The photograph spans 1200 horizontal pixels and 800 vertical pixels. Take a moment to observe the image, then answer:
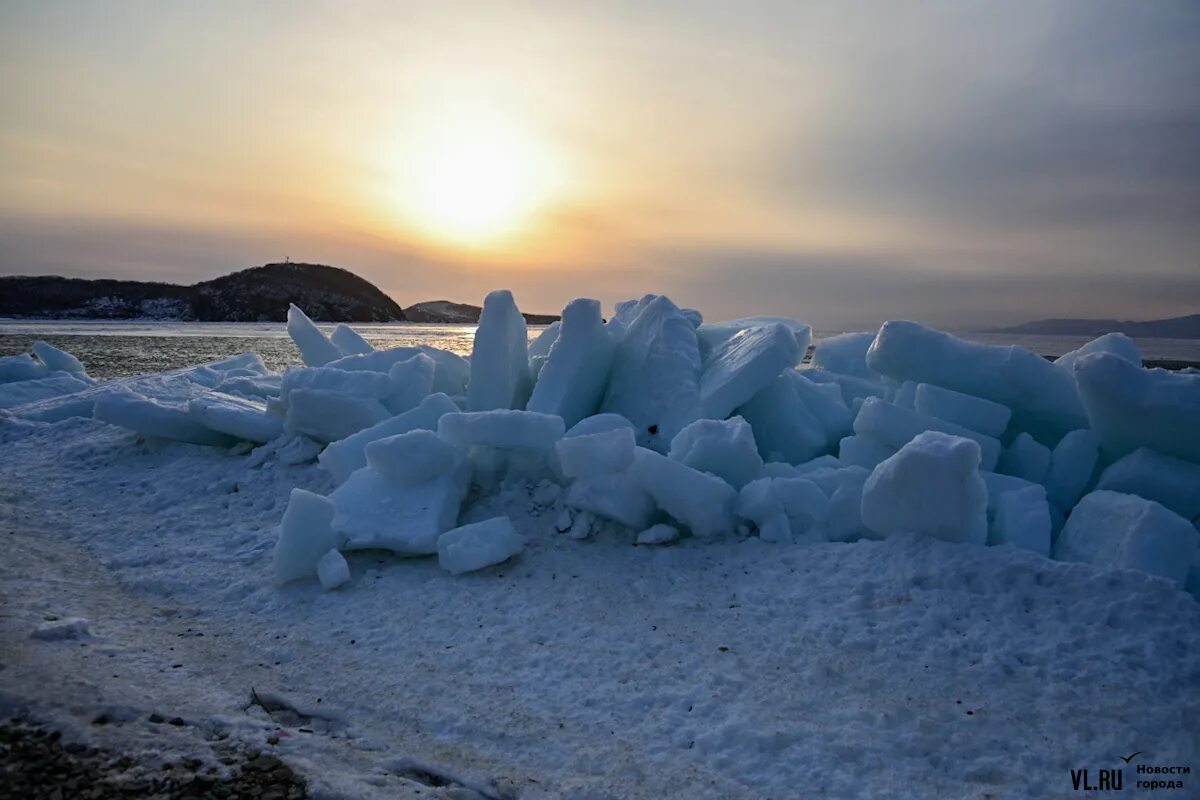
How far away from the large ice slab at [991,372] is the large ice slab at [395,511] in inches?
158

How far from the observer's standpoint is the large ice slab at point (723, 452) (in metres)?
5.72

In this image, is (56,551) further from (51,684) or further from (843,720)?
(843,720)

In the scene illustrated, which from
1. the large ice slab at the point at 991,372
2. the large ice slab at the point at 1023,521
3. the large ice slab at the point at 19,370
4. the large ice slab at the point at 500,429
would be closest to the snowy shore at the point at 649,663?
the large ice slab at the point at 1023,521

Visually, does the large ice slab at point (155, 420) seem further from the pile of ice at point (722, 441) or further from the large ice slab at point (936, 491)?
the large ice slab at point (936, 491)

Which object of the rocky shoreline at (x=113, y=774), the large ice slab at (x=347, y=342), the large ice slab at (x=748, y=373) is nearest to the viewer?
the rocky shoreline at (x=113, y=774)

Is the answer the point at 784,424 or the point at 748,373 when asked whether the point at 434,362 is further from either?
the point at 784,424

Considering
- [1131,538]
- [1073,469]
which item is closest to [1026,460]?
[1073,469]

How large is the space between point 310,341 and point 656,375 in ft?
18.0

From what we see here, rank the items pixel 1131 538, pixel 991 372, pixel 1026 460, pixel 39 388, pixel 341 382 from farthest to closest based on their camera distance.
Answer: pixel 39 388 < pixel 341 382 < pixel 991 372 < pixel 1026 460 < pixel 1131 538

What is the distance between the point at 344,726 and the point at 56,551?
12.0ft

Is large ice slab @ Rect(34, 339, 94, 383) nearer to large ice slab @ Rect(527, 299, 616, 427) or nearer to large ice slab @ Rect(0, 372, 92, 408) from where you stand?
large ice slab @ Rect(0, 372, 92, 408)

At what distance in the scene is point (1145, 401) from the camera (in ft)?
16.3

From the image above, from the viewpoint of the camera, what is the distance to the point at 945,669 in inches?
145

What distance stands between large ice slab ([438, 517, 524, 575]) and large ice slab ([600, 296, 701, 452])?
6.23ft
